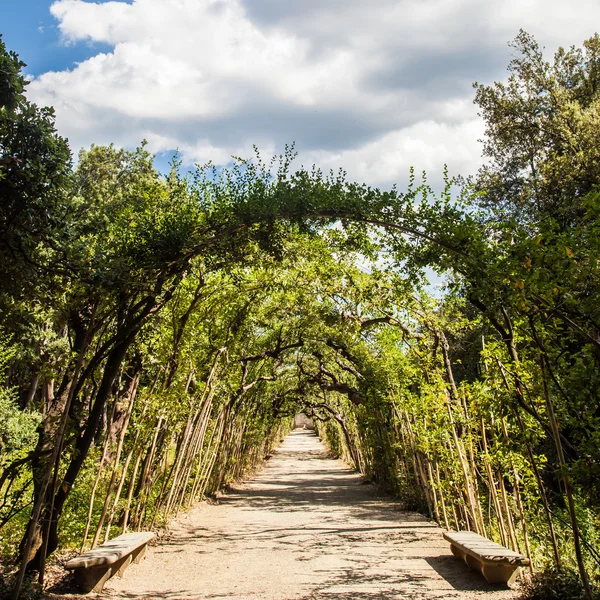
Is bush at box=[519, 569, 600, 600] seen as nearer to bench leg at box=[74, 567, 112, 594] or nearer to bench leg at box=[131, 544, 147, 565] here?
bench leg at box=[74, 567, 112, 594]

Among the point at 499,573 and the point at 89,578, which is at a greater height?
the point at 89,578

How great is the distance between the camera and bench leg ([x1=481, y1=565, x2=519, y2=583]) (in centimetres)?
441

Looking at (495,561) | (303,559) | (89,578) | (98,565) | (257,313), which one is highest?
(257,313)

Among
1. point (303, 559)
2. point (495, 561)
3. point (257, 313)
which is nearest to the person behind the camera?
point (495, 561)

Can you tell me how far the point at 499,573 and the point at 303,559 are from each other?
2149 mm

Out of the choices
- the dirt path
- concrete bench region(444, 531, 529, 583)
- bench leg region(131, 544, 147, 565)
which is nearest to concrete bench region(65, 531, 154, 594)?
the dirt path

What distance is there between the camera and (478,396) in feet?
15.3

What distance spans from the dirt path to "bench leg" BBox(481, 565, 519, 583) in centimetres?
9

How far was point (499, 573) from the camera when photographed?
4422 mm

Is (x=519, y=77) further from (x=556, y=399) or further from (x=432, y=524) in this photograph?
(x=556, y=399)

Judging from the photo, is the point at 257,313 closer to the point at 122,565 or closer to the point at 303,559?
the point at 303,559

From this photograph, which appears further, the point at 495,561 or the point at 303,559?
the point at 303,559

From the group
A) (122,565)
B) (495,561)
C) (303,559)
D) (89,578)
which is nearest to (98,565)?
(89,578)

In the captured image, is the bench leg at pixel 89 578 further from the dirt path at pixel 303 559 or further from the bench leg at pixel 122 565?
the bench leg at pixel 122 565
